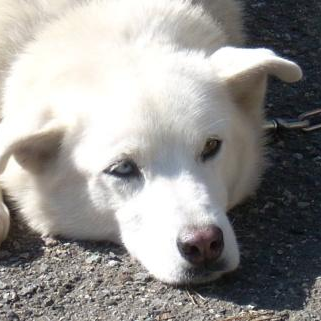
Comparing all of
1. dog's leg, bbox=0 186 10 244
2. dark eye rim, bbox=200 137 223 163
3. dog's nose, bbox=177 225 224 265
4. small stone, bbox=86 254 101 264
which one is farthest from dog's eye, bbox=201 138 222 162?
dog's leg, bbox=0 186 10 244

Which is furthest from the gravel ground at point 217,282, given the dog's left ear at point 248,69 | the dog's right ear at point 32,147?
the dog's left ear at point 248,69

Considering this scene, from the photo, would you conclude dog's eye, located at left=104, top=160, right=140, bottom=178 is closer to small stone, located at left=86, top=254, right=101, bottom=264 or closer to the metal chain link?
small stone, located at left=86, top=254, right=101, bottom=264

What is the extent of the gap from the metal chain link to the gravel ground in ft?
0.72

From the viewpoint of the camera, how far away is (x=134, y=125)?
4.06m

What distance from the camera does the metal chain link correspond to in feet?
17.3

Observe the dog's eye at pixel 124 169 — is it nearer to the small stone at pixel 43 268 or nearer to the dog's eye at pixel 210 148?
the dog's eye at pixel 210 148

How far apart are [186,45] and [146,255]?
103cm

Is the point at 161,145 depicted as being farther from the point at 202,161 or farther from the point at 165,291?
the point at 165,291

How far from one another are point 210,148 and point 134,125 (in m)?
0.35

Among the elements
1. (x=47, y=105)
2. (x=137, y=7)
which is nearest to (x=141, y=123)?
(x=47, y=105)

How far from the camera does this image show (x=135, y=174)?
4098 mm

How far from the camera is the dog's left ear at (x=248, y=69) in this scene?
433cm

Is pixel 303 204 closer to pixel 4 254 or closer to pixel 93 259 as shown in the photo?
pixel 93 259

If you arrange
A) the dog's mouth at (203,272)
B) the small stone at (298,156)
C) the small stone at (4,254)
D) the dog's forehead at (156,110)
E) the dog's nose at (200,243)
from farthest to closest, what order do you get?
the small stone at (298,156) < the small stone at (4,254) < the dog's forehead at (156,110) < the dog's mouth at (203,272) < the dog's nose at (200,243)
